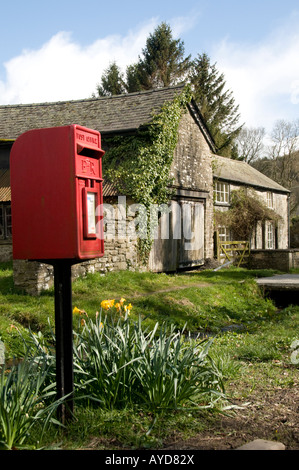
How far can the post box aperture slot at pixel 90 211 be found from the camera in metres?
3.49

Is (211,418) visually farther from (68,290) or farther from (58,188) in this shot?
(58,188)

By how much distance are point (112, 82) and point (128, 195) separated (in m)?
27.4

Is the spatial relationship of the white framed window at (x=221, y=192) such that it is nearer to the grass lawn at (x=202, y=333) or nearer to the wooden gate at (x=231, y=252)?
the wooden gate at (x=231, y=252)

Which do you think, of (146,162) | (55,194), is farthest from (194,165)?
(55,194)

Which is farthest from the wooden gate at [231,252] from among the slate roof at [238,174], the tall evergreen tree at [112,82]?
the tall evergreen tree at [112,82]

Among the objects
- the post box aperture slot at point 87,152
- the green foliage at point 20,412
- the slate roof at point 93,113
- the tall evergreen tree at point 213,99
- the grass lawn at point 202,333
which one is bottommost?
the grass lawn at point 202,333

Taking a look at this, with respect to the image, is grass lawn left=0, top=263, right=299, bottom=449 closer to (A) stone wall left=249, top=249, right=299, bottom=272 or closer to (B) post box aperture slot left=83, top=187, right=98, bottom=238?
(B) post box aperture slot left=83, top=187, right=98, bottom=238

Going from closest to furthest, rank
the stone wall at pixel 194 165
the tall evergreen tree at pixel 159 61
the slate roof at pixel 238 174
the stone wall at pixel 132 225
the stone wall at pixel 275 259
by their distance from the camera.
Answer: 1. the stone wall at pixel 132 225
2. the stone wall at pixel 194 165
3. the stone wall at pixel 275 259
4. the slate roof at pixel 238 174
5. the tall evergreen tree at pixel 159 61

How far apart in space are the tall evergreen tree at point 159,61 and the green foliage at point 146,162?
74.1ft

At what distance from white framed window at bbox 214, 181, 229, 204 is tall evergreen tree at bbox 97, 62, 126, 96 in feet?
64.0

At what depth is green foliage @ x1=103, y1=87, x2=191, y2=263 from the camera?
15.9 metres

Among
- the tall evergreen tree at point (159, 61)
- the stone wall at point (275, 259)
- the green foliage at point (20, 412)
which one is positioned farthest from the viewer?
the tall evergreen tree at point (159, 61)

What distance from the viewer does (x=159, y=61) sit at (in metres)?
38.5
